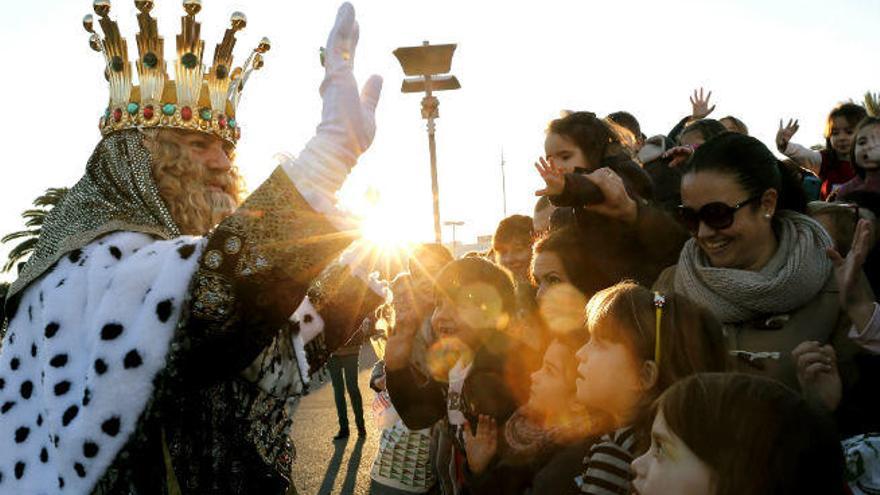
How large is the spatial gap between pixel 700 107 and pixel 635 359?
3.86 m

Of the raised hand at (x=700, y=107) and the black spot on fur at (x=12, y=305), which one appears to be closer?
the black spot on fur at (x=12, y=305)

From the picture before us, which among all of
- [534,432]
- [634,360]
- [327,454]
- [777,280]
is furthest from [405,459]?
[327,454]

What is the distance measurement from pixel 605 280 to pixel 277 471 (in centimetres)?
155

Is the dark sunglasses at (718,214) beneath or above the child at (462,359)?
above

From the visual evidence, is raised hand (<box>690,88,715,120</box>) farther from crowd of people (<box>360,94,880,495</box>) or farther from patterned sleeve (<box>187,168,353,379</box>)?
patterned sleeve (<box>187,168,353,379</box>)

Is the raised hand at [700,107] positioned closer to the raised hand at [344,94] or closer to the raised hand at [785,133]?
the raised hand at [785,133]

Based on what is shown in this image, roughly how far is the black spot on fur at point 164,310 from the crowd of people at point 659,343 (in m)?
1.21

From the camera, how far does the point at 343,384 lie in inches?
317

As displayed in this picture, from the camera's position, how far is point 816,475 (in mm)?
1532

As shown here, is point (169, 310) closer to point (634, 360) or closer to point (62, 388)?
point (62, 388)

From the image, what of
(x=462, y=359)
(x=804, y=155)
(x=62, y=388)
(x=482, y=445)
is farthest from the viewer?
(x=804, y=155)

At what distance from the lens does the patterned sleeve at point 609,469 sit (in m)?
2.06

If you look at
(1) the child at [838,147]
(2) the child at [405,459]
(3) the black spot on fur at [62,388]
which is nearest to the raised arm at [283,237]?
(3) the black spot on fur at [62,388]

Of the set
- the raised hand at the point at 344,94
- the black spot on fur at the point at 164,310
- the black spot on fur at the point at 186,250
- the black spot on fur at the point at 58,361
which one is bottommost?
the black spot on fur at the point at 58,361
